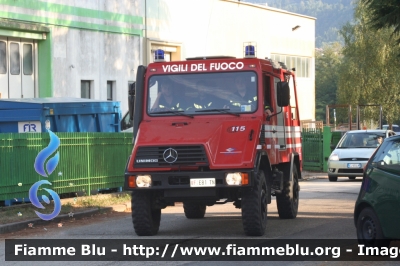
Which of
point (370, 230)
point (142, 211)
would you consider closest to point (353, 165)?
point (142, 211)

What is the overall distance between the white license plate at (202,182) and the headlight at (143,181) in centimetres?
65

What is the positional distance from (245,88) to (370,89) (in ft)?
166

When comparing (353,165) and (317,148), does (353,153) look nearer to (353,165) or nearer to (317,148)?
(353,165)

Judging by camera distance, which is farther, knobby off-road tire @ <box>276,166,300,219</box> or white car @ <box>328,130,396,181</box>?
white car @ <box>328,130,396,181</box>

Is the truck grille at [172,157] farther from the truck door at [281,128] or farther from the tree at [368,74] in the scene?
the tree at [368,74]

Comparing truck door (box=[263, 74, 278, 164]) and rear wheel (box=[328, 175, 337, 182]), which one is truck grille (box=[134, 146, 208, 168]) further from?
rear wheel (box=[328, 175, 337, 182])

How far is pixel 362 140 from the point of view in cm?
2802

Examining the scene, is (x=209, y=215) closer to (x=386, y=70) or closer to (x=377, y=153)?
(x=377, y=153)

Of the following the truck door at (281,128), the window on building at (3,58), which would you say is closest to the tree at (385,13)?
the truck door at (281,128)

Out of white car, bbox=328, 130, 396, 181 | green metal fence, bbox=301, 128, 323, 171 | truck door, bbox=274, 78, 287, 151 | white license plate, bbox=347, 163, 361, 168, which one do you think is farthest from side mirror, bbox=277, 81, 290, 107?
green metal fence, bbox=301, 128, 323, 171

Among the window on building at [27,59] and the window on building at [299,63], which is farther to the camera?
the window on building at [299,63]

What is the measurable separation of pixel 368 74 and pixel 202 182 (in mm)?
52166

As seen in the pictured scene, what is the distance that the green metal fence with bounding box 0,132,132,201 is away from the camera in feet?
54.0

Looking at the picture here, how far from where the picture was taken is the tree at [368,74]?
61625 mm
